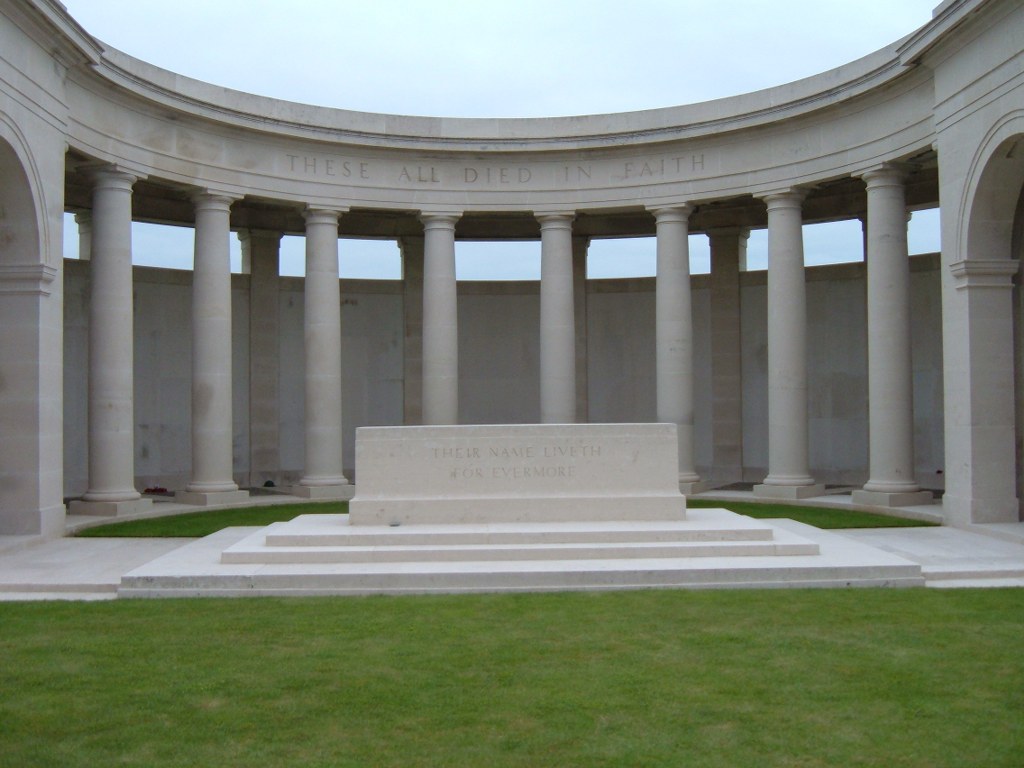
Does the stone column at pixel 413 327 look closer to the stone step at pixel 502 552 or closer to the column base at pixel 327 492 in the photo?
the column base at pixel 327 492

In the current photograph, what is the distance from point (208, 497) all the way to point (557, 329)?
16.5 m

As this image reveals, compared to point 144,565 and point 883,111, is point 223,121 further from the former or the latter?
point 883,111

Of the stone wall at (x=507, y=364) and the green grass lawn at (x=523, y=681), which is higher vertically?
the stone wall at (x=507, y=364)

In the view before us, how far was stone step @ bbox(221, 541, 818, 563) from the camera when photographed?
918 inches

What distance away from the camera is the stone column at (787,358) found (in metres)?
41.2

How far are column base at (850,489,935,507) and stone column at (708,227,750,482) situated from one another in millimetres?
13757

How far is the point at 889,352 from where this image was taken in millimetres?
37562

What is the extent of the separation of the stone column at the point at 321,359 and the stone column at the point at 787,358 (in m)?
18.3

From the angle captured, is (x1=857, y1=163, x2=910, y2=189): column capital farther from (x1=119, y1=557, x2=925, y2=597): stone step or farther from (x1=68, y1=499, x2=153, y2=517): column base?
(x1=68, y1=499, x2=153, y2=517): column base

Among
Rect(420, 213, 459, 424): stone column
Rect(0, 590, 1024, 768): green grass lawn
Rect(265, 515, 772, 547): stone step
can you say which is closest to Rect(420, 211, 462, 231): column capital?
Rect(420, 213, 459, 424): stone column

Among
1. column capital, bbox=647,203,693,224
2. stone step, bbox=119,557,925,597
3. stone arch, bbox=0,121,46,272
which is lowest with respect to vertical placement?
stone step, bbox=119,557,925,597

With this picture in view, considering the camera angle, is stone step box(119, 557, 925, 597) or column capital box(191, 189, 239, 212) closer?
stone step box(119, 557, 925, 597)

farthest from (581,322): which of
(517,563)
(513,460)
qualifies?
(517,563)

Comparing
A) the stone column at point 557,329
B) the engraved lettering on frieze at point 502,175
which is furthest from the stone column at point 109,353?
the stone column at point 557,329
